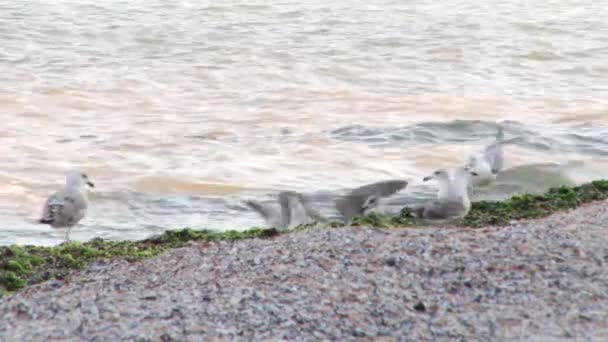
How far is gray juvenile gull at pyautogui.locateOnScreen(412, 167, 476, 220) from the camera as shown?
7.31 metres

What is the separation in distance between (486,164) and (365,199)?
1405 millimetres

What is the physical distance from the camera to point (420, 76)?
15.2 meters

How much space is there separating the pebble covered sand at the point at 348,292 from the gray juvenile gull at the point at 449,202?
1.34 metres

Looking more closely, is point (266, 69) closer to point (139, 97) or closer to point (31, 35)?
point (139, 97)

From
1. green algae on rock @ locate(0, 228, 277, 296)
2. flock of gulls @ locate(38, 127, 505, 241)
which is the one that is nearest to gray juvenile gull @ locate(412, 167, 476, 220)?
flock of gulls @ locate(38, 127, 505, 241)

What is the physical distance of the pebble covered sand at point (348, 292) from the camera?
4406mm

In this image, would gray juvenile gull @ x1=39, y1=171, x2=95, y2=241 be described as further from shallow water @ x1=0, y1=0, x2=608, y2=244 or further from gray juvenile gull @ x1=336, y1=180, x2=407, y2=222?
gray juvenile gull @ x1=336, y1=180, x2=407, y2=222

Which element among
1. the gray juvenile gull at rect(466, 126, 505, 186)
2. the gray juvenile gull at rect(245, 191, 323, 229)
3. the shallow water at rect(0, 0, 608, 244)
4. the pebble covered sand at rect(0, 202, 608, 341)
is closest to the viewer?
the pebble covered sand at rect(0, 202, 608, 341)

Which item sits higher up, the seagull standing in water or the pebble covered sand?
the pebble covered sand

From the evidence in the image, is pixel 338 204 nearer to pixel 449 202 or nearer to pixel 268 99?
pixel 449 202

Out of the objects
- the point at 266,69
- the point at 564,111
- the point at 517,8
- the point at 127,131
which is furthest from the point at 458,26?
the point at 127,131

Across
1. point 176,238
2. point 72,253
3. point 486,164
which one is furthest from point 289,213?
point 486,164

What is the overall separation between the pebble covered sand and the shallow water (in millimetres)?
2727

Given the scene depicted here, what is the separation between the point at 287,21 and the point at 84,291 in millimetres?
13477
